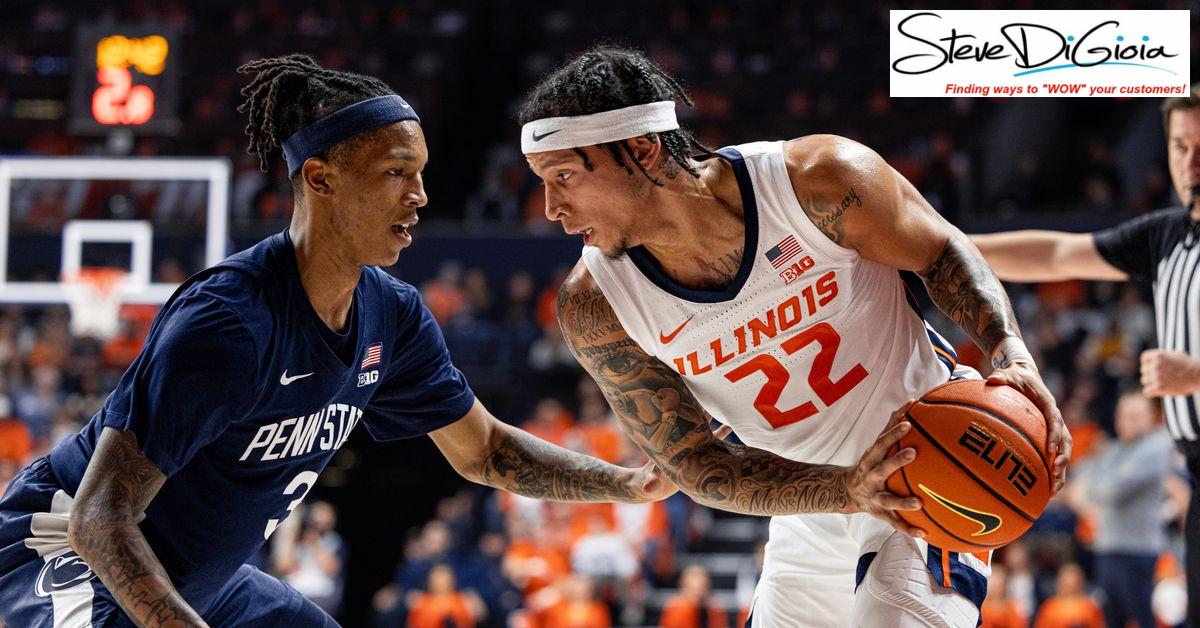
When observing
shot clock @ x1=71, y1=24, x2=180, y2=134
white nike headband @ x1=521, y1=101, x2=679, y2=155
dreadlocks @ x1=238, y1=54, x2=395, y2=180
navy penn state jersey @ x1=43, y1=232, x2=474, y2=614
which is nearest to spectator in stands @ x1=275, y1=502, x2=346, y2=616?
shot clock @ x1=71, y1=24, x2=180, y2=134

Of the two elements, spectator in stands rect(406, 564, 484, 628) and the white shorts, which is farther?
spectator in stands rect(406, 564, 484, 628)

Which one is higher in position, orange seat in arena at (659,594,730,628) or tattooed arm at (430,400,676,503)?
tattooed arm at (430,400,676,503)

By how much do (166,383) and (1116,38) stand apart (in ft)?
11.4

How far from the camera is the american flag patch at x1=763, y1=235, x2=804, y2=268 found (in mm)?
3283

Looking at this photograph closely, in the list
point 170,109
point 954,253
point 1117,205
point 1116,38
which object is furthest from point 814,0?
point 954,253

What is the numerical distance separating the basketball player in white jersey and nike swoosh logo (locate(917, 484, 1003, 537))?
0.97 feet

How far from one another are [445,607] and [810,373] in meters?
7.99

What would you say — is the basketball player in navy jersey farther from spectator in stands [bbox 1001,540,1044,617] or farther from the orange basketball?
spectator in stands [bbox 1001,540,1044,617]

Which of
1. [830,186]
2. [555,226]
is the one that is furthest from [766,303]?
[555,226]

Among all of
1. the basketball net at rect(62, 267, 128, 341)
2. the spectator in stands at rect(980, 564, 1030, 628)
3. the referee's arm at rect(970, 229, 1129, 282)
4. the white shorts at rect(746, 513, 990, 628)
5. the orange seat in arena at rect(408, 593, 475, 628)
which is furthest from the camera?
the orange seat in arena at rect(408, 593, 475, 628)

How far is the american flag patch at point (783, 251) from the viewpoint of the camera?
3.28m

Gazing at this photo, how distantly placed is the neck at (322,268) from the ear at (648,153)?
2.70 feet

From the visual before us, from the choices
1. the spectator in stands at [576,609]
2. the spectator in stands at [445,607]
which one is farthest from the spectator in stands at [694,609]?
the spectator in stands at [445,607]

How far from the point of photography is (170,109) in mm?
10430
